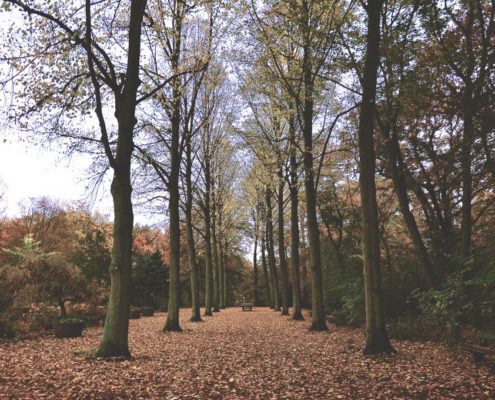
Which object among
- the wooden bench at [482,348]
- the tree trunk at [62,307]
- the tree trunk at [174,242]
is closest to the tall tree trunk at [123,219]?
the tree trunk at [174,242]

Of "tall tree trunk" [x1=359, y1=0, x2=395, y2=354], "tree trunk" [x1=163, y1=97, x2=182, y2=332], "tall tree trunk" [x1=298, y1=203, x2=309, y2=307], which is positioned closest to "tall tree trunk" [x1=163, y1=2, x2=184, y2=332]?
"tree trunk" [x1=163, y1=97, x2=182, y2=332]

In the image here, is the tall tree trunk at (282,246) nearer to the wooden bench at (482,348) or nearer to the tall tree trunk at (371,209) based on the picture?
the tall tree trunk at (371,209)

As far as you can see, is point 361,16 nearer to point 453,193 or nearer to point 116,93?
point 453,193

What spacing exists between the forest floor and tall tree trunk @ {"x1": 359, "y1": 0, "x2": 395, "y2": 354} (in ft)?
1.86

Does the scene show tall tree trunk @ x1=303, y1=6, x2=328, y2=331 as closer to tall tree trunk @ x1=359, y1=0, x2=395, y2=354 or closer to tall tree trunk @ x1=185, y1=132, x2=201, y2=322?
tall tree trunk @ x1=359, y1=0, x2=395, y2=354

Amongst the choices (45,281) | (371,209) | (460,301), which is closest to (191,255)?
(45,281)

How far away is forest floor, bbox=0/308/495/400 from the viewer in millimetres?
5262

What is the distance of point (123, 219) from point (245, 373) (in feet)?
12.5

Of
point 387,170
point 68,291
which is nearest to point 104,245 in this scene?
point 68,291

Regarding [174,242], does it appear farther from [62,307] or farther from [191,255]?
[62,307]

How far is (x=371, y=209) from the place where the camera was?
8531 millimetres

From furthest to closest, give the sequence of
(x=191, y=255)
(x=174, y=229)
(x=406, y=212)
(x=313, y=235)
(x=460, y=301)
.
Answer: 1. (x=191, y=255)
2. (x=174, y=229)
3. (x=313, y=235)
4. (x=406, y=212)
5. (x=460, y=301)

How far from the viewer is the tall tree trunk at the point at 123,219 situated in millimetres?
7754

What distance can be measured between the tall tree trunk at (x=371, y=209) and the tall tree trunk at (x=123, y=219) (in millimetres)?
4781
